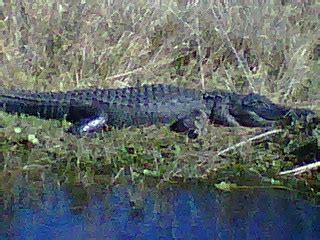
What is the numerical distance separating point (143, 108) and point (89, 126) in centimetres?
35

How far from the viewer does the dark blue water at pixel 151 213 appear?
350cm

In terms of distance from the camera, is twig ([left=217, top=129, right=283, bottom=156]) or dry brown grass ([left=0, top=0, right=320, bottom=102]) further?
dry brown grass ([left=0, top=0, right=320, bottom=102])

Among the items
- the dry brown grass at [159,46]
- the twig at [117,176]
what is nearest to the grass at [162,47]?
the dry brown grass at [159,46]

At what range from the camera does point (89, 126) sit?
15.9 feet

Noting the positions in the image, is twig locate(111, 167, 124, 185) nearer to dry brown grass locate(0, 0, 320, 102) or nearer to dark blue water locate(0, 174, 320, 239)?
dark blue water locate(0, 174, 320, 239)

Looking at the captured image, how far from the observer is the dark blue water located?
11.5 feet

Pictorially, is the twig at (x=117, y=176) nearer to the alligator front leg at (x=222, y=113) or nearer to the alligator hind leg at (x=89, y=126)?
the alligator hind leg at (x=89, y=126)

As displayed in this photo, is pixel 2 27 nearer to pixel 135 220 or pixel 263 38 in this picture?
pixel 263 38

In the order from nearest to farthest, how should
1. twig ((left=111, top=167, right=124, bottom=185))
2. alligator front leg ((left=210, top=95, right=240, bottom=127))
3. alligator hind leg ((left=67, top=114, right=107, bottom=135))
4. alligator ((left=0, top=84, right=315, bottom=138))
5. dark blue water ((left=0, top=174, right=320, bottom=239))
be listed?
dark blue water ((left=0, top=174, right=320, bottom=239)), twig ((left=111, top=167, right=124, bottom=185)), alligator hind leg ((left=67, top=114, right=107, bottom=135)), alligator ((left=0, top=84, right=315, bottom=138)), alligator front leg ((left=210, top=95, right=240, bottom=127))

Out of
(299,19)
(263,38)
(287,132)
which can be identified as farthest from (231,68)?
(287,132)

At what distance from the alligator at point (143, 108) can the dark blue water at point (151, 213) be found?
37.7 inches

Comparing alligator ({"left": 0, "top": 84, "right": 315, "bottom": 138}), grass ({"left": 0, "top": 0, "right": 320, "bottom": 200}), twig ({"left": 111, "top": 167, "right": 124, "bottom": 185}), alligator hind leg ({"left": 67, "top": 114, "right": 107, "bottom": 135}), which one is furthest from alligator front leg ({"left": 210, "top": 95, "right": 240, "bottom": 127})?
twig ({"left": 111, "top": 167, "right": 124, "bottom": 185})

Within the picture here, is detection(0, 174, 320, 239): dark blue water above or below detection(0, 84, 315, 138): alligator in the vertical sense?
below

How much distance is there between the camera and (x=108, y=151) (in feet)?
14.4
